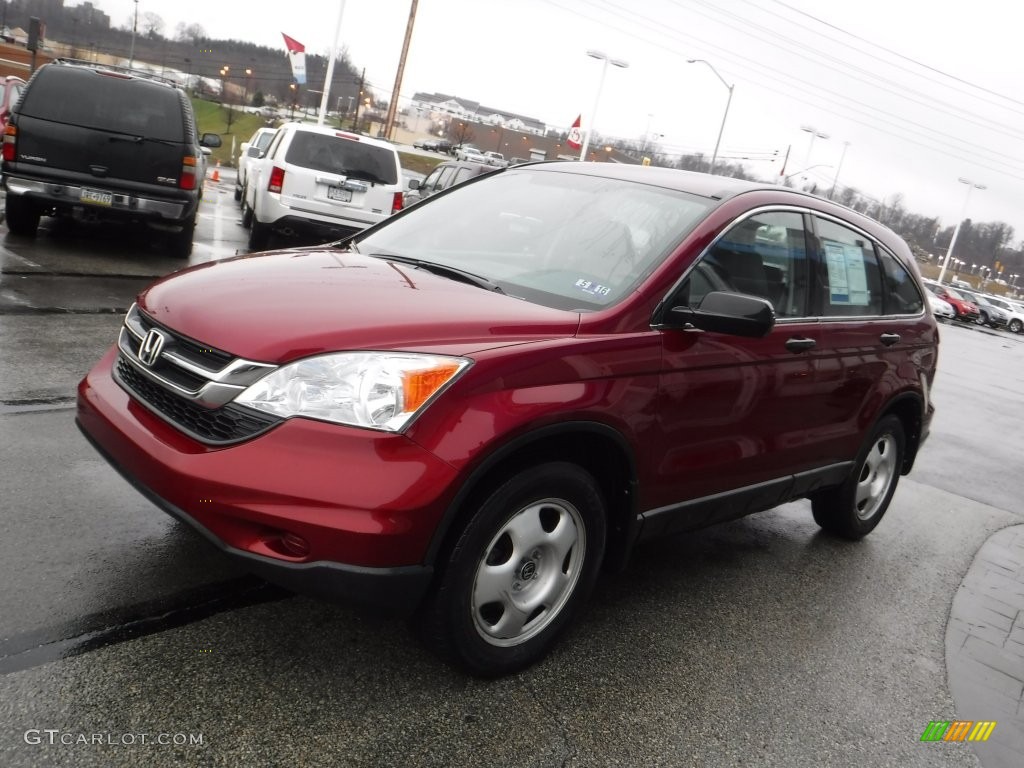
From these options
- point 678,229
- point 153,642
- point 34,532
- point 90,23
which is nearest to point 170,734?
point 153,642

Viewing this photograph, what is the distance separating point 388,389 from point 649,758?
1438mm

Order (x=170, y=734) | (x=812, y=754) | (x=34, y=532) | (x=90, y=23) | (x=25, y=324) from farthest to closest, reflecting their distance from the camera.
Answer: (x=90, y=23)
(x=25, y=324)
(x=34, y=532)
(x=812, y=754)
(x=170, y=734)

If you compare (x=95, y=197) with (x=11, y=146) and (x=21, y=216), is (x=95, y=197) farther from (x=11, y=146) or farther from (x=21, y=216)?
(x=21, y=216)

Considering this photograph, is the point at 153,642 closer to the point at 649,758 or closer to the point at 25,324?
the point at 649,758

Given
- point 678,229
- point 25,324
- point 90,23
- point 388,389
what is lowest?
point 25,324

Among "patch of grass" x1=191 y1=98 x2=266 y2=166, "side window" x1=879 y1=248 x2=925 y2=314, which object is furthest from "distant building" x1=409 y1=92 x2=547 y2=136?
"side window" x1=879 y1=248 x2=925 y2=314

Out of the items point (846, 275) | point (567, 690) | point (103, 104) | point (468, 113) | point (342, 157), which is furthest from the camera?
point (468, 113)

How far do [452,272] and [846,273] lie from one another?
2.19m

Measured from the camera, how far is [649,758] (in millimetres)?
2783

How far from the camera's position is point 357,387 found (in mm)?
2600

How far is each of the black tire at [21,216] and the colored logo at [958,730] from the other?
32.2ft

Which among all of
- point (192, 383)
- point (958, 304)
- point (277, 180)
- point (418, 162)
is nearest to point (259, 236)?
point (277, 180)

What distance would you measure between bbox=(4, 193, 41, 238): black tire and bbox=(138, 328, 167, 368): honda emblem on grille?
7.83 metres

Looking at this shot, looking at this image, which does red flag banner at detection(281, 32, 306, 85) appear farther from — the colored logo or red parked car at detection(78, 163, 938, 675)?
the colored logo
